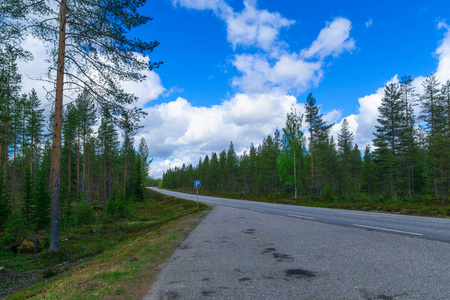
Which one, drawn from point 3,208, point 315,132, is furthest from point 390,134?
point 3,208

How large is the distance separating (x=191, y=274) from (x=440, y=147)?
24.6 metres

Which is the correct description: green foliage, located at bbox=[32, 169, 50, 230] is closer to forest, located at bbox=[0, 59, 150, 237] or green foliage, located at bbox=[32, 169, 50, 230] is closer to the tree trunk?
forest, located at bbox=[0, 59, 150, 237]

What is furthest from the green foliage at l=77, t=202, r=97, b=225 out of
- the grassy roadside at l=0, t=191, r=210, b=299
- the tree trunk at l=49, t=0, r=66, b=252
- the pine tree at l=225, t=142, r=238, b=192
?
the pine tree at l=225, t=142, r=238, b=192

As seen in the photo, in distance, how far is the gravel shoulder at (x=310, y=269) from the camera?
340 cm

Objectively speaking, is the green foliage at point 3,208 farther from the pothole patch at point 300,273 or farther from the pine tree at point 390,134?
the pine tree at point 390,134

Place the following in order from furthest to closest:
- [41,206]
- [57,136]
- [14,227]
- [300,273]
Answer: [41,206] → [14,227] → [57,136] → [300,273]

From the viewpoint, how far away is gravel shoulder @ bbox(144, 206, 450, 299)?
340cm

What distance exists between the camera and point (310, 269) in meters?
4.38

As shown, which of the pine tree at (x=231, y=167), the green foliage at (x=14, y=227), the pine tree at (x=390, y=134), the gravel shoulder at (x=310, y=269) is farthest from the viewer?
the pine tree at (x=231, y=167)

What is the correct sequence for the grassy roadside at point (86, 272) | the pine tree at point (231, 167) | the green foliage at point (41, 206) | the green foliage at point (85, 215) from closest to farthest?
the grassy roadside at point (86, 272)
the green foliage at point (41, 206)
the green foliage at point (85, 215)
the pine tree at point (231, 167)

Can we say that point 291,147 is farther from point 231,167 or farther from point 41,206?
point 231,167

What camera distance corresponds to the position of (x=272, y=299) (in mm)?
3203

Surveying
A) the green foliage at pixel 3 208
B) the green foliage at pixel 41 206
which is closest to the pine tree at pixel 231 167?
the green foliage at pixel 41 206

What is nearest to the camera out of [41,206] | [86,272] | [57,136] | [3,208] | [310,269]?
[310,269]
